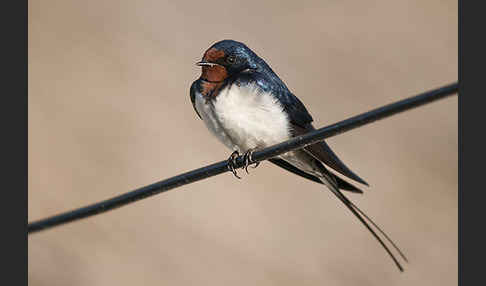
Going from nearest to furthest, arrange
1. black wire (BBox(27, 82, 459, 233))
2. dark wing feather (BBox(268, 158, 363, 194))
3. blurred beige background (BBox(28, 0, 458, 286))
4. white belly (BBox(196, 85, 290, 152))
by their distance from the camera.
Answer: black wire (BBox(27, 82, 459, 233)) < white belly (BBox(196, 85, 290, 152)) < dark wing feather (BBox(268, 158, 363, 194)) < blurred beige background (BBox(28, 0, 458, 286))

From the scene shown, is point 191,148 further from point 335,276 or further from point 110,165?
point 335,276

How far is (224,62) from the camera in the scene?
2896 mm

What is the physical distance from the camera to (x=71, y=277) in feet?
17.7

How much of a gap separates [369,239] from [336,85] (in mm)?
1159

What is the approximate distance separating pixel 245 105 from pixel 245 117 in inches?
1.9

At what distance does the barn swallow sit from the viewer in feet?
9.26

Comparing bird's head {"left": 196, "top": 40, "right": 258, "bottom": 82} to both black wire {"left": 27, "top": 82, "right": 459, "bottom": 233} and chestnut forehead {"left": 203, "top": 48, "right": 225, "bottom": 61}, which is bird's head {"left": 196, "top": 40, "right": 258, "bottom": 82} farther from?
black wire {"left": 27, "top": 82, "right": 459, "bottom": 233}

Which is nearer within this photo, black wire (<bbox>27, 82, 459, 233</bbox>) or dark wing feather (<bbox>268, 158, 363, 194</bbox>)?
black wire (<bbox>27, 82, 459, 233</bbox>)

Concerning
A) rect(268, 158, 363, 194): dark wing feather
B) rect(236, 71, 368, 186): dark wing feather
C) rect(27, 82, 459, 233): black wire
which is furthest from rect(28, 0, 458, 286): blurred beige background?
rect(27, 82, 459, 233): black wire

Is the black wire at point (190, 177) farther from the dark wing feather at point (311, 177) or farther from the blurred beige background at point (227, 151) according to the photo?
the blurred beige background at point (227, 151)

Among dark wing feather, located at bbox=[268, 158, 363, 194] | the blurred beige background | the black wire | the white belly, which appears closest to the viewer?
the black wire

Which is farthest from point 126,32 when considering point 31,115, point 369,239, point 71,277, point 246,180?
point 369,239

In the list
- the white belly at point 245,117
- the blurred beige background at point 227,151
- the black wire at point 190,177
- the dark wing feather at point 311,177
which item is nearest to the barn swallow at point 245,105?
the white belly at point 245,117

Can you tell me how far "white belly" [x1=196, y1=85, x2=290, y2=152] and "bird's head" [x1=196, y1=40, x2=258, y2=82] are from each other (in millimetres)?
83
